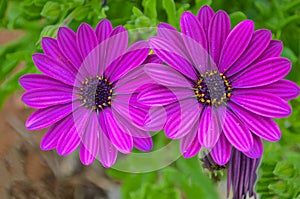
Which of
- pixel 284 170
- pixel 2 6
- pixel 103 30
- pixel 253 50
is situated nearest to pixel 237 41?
pixel 253 50

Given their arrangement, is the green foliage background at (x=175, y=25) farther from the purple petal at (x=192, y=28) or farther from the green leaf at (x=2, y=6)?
the purple petal at (x=192, y=28)

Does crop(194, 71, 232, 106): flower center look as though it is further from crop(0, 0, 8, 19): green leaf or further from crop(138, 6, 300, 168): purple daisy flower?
crop(0, 0, 8, 19): green leaf

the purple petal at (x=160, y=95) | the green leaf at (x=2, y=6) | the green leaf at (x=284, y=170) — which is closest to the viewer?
the purple petal at (x=160, y=95)

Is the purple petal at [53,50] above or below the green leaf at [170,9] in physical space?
below

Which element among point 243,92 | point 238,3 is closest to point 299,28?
point 238,3

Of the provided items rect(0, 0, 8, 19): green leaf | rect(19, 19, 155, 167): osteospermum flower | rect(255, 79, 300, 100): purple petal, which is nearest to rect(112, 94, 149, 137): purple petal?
rect(19, 19, 155, 167): osteospermum flower

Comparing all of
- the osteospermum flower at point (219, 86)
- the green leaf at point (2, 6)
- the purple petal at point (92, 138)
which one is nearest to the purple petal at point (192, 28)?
the osteospermum flower at point (219, 86)
